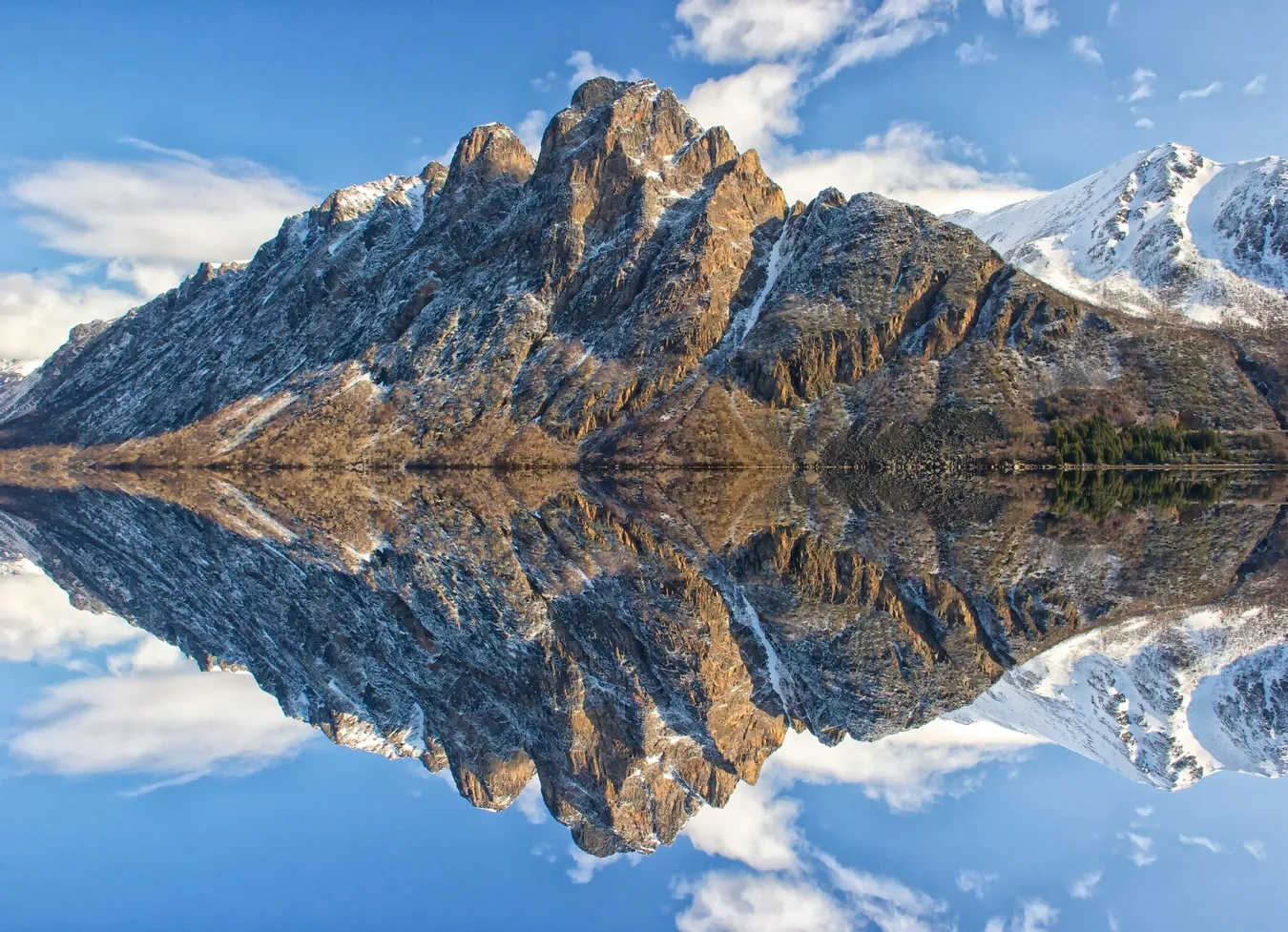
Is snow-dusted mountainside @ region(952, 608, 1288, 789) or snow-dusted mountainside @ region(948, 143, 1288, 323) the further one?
snow-dusted mountainside @ region(948, 143, 1288, 323)

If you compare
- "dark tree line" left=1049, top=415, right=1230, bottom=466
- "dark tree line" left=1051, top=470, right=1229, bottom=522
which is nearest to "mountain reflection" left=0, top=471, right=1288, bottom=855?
"dark tree line" left=1051, top=470, right=1229, bottom=522

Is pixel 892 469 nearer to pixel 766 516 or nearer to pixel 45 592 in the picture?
pixel 766 516

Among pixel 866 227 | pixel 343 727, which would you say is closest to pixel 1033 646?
pixel 343 727

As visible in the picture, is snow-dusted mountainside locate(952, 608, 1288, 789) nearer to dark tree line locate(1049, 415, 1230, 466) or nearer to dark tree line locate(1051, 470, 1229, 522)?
dark tree line locate(1051, 470, 1229, 522)

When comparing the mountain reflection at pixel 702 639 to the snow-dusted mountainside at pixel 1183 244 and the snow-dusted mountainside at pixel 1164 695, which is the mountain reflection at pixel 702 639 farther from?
the snow-dusted mountainside at pixel 1183 244

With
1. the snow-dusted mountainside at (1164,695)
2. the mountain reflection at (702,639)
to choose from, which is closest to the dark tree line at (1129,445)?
the mountain reflection at (702,639)

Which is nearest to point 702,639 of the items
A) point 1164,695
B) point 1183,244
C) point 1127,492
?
point 1164,695
